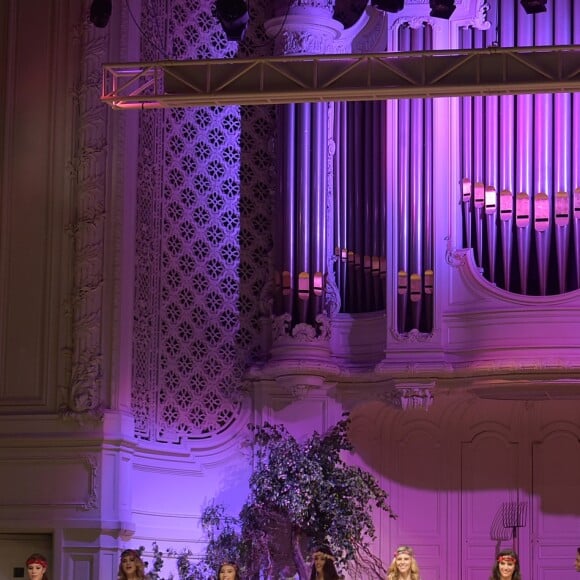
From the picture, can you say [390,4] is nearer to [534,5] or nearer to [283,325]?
[534,5]

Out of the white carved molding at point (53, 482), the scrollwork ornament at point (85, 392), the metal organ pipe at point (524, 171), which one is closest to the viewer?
the white carved molding at point (53, 482)

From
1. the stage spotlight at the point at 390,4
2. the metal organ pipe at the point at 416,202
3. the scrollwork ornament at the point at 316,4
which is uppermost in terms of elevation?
the scrollwork ornament at the point at 316,4

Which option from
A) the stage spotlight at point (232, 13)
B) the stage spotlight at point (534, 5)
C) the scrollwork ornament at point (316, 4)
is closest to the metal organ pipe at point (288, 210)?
the scrollwork ornament at point (316, 4)

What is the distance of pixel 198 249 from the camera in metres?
14.9

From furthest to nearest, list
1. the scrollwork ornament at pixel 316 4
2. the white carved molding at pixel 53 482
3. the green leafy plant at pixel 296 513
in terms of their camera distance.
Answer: the scrollwork ornament at pixel 316 4
the green leafy plant at pixel 296 513
the white carved molding at pixel 53 482

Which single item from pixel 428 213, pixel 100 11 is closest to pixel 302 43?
pixel 428 213

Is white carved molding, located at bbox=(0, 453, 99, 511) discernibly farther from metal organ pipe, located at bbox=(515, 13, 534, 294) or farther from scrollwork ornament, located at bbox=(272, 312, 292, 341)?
metal organ pipe, located at bbox=(515, 13, 534, 294)

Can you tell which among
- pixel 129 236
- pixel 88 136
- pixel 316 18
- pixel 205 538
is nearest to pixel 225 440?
pixel 205 538

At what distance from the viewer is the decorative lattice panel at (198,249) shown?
566 inches

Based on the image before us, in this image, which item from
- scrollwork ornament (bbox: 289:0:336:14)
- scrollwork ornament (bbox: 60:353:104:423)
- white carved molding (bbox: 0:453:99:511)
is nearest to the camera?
white carved molding (bbox: 0:453:99:511)

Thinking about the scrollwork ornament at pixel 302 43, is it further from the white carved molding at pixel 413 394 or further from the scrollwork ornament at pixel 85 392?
the scrollwork ornament at pixel 85 392

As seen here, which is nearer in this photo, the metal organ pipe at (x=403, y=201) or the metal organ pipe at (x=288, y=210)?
the metal organ pipe at (x=403, y=201)

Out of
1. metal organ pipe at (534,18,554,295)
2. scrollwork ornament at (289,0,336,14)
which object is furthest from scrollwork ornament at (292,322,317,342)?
scrollwork ornament at (289,0,336,14)

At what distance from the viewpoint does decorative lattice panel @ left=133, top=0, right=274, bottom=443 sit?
A: 1438 centimetres
